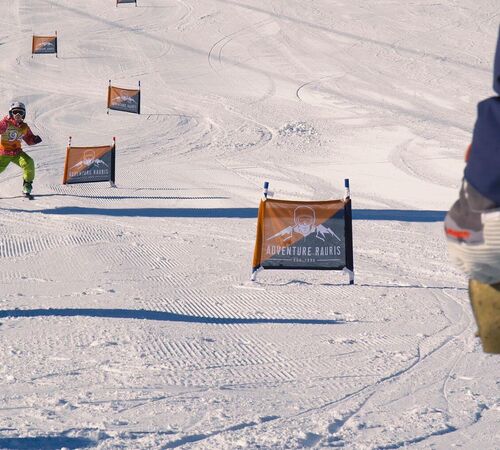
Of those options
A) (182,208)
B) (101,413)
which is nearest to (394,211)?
(182,208)

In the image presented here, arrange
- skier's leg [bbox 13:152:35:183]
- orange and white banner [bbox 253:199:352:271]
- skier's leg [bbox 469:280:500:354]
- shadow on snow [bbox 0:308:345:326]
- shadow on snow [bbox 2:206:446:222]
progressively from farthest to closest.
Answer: skier's leg [bbox 13:152:35:183]
shadow on snow [bbox 2:206:446:222]
orange and white banner [bbox 253:199:352:271]
shadow on snow [bbox 0:308:345:326]
skier's leg [bbox 469:280:500:354]

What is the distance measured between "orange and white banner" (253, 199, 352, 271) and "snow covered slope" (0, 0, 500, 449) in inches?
11.2

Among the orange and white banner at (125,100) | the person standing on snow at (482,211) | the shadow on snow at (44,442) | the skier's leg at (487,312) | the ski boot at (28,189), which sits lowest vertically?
the shadow on snow at (44,442)

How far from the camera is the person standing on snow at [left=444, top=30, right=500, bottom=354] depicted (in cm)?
164

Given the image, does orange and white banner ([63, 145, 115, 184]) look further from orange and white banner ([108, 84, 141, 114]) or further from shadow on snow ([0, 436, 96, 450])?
shadow on snow ([0, 436, 96, 450])

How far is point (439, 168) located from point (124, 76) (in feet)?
54.9

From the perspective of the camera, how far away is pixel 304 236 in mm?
8891

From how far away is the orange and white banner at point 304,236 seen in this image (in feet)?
29.0

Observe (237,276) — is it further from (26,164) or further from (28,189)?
(28,189)

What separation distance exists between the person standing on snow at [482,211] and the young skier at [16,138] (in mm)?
13316

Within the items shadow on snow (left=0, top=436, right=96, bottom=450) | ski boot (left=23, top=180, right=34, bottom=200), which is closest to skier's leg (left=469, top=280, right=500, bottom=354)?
shadow on snow (left=0, top=436, right=96, bottom=450)

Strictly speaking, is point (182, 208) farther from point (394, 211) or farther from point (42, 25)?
point (42, 25)

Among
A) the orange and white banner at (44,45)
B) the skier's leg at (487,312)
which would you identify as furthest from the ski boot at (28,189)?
the orange and white banner at (44,45)

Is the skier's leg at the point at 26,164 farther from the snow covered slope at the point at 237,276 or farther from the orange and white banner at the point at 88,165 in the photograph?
the orange and white banner at the point at 88,165
